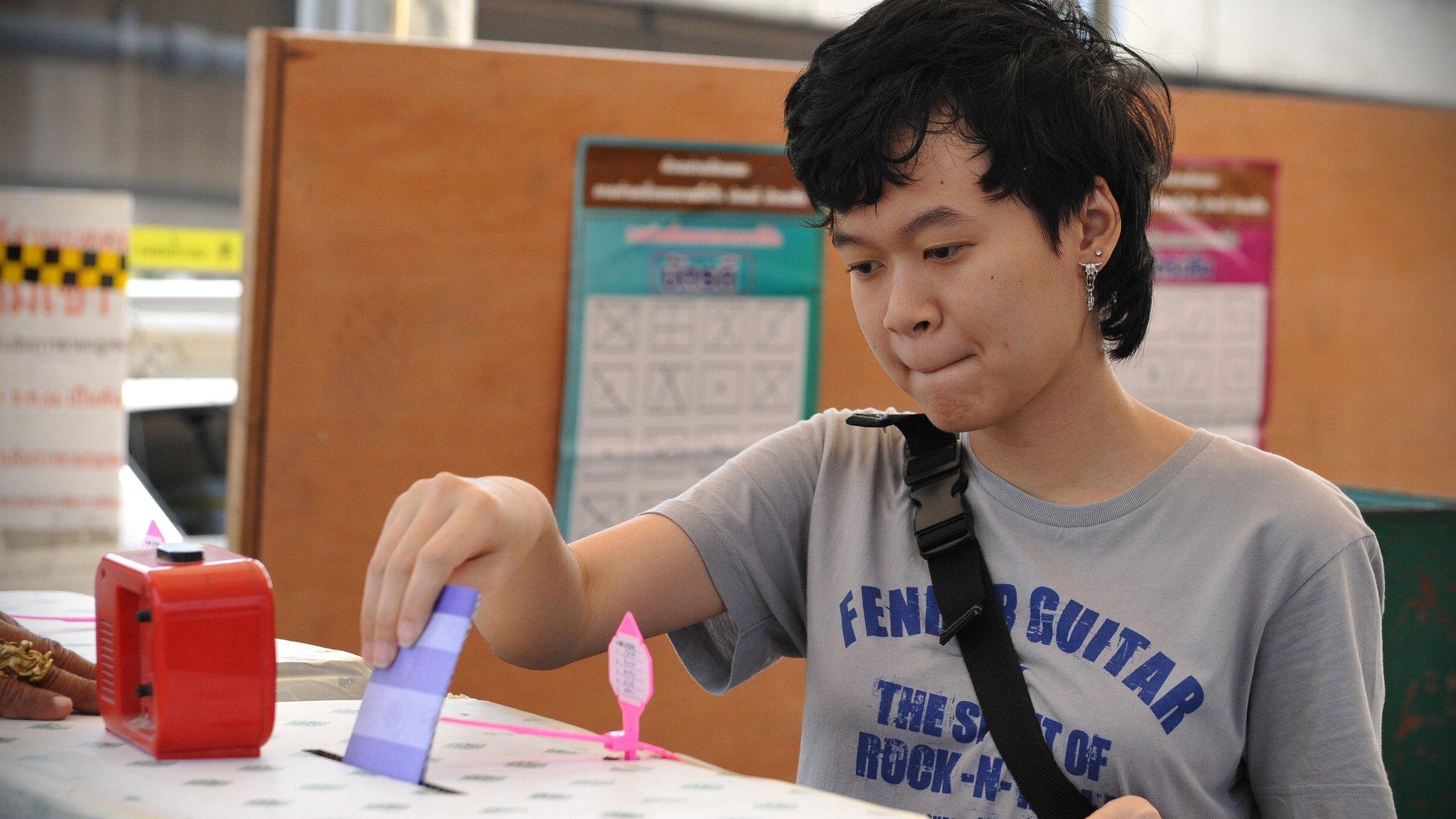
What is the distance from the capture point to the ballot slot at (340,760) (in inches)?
32.7

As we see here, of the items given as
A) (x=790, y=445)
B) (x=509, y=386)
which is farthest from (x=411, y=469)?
(x=790, y=445)

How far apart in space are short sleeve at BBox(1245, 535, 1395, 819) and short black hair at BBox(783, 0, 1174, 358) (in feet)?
1.02

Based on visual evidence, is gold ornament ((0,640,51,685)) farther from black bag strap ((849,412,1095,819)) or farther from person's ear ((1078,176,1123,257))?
person's ear ((1078,176,1123,257))

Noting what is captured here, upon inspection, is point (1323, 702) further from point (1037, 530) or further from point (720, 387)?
point (720, 387)

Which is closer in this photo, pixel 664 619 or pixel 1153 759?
pixel 1153 759

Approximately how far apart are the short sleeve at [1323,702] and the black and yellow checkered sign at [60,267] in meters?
2.03

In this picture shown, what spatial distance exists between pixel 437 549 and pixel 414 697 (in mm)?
93

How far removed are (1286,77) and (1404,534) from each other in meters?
6.78

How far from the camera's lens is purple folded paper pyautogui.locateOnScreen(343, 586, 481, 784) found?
2.77 feet

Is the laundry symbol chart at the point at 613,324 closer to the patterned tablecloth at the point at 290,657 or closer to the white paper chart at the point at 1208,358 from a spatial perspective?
the white paper chart at the point at 1208,358

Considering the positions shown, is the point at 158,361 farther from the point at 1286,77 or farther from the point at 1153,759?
the point at 1286,77

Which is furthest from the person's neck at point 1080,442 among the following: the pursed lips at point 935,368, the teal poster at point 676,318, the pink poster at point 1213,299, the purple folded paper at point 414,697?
the pink poster at point 1213,299

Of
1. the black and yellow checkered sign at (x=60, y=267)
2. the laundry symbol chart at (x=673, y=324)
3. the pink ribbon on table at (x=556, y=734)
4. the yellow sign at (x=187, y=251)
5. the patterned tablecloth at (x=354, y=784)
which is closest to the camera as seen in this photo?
the patterned tablecloth at (x=354, y=784)

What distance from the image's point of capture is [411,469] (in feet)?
7.35
